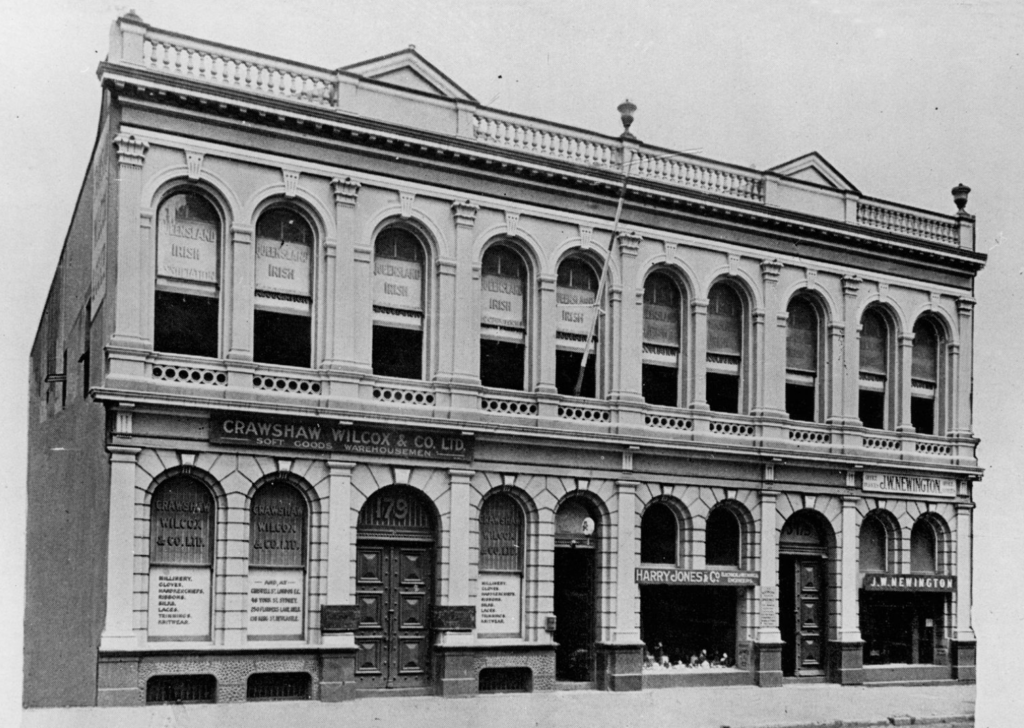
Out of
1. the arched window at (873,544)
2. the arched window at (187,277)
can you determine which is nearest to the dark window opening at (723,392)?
the arched window at (873,544)

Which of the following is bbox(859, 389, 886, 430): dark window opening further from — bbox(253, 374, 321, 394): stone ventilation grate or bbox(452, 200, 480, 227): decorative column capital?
bbox(253, 374, 321, 394): stone ventilation grate

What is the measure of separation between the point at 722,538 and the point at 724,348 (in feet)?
14.9

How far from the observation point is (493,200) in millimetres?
24891

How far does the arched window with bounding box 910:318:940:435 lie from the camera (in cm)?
3105

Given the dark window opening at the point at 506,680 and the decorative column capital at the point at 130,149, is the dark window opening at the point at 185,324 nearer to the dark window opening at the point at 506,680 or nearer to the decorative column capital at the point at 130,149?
the decorative column capital at the point at 130,149

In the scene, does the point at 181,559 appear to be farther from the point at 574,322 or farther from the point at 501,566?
the point at 574,322

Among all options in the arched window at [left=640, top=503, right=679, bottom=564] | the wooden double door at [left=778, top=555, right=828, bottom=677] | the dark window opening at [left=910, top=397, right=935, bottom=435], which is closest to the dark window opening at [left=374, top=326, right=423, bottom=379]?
Result: the arched window at [left=640, top=503, right=679, bottom=564]

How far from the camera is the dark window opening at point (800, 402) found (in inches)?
1144

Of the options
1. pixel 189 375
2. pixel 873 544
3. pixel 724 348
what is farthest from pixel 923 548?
pixel 189 375

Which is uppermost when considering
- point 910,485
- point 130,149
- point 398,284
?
point 130,149

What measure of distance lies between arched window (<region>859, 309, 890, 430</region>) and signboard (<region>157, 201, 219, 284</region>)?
16681mm

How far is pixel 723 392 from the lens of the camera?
2814cm

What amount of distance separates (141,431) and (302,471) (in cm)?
308

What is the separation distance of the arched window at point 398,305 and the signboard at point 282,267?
1543 millimetres
